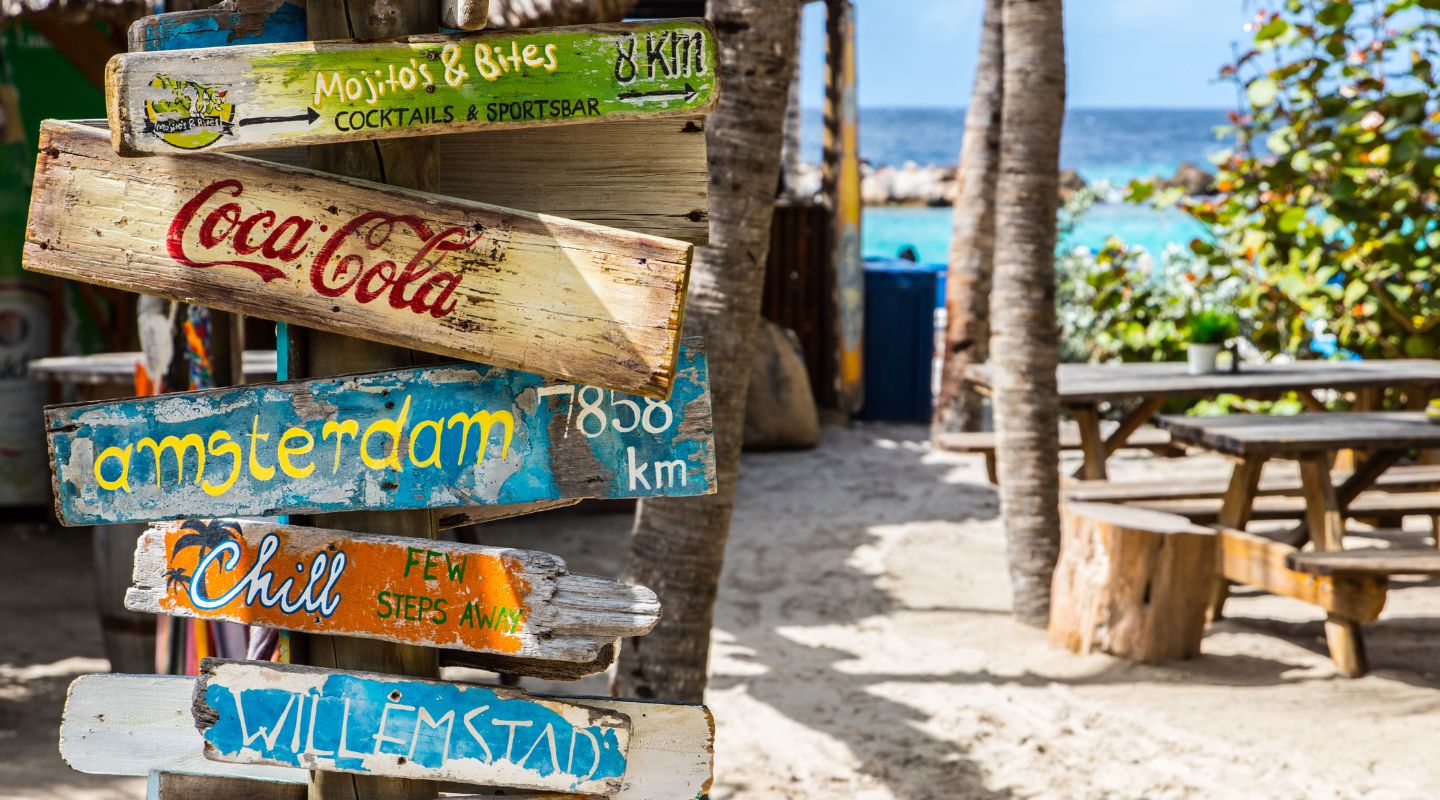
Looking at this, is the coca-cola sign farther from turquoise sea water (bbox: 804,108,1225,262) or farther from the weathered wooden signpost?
turquoise sea water (bbox: 804,108,1225,262)

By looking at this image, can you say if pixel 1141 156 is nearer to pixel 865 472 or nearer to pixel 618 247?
pixel 865 472

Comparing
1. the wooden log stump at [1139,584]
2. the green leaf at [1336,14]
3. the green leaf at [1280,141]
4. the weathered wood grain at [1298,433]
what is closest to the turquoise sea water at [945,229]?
the green leaf at [1280,141]

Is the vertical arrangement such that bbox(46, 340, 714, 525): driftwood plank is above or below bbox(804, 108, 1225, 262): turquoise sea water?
below

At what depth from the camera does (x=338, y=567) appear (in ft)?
5.16

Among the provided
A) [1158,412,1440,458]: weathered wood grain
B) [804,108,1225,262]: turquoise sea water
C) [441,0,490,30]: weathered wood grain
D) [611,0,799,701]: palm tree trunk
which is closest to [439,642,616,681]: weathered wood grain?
[441,0,490,30]: weathered wood grain

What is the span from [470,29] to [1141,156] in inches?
3400

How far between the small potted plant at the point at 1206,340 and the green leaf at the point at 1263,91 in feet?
5.80

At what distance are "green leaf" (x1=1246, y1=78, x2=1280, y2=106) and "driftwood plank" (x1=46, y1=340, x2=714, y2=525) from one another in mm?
6541

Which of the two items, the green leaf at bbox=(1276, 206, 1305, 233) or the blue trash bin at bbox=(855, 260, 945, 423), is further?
the blue trash bin at bbox=(855, 260, 945, 423)

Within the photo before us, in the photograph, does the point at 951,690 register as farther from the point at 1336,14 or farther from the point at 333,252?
the point at 1336,14

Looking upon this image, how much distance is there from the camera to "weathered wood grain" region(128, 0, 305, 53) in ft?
5.01

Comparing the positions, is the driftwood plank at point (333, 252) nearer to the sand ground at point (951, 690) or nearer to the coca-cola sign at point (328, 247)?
the coca-cola sign at point (328, 247)

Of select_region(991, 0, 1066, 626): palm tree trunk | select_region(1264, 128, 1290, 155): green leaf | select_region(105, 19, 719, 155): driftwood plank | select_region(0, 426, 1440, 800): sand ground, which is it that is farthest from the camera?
select_region(1264, 128, 1290, 155): green leaf

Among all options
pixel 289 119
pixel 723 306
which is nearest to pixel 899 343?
pixel 723 306
